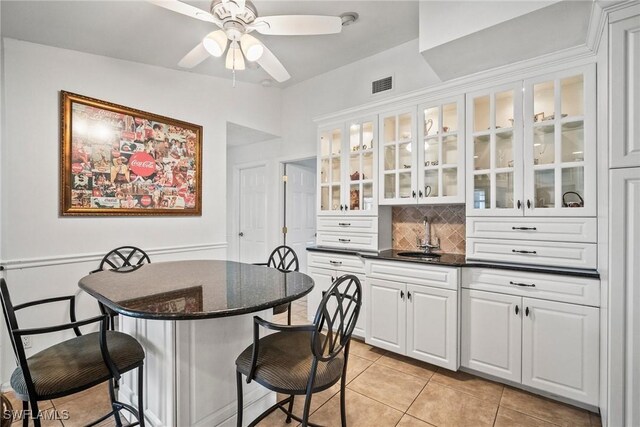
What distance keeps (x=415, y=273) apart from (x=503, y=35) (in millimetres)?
1877

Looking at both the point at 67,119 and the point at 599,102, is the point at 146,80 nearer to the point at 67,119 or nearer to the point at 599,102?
the point at 67,119

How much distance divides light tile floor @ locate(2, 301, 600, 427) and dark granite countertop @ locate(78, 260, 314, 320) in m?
0.91

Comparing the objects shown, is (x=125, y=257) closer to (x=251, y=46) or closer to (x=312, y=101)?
(x=251, y=46)

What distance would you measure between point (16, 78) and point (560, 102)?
405cm

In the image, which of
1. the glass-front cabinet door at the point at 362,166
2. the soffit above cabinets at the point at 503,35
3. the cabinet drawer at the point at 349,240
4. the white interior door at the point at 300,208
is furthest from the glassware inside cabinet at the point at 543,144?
the white interior door at the point at 300,208

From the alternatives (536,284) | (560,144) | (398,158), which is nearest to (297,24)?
(398,158)

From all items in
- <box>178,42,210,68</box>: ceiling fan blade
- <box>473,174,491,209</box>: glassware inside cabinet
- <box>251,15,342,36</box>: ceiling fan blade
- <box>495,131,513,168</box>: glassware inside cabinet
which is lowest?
<box>473,174,491,209</box>: glassware inside cabinet

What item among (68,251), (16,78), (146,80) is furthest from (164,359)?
(146,80)

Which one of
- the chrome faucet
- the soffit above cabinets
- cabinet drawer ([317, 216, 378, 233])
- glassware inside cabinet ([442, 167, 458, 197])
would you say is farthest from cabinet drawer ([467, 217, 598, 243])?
the soffit above cabinets

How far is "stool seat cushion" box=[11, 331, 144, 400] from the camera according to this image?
4.33 feet

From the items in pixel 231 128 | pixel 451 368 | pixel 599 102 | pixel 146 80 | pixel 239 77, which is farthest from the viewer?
pixel 231 128

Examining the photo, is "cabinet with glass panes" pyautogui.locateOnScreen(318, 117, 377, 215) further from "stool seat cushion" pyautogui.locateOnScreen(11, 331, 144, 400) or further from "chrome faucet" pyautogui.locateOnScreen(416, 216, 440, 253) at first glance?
"stool seat cushion" pyautogui.locateOnScreen(11, 331, 144, 400)

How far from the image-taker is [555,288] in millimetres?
2066

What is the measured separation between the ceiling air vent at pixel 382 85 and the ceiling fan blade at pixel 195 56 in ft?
6.43
